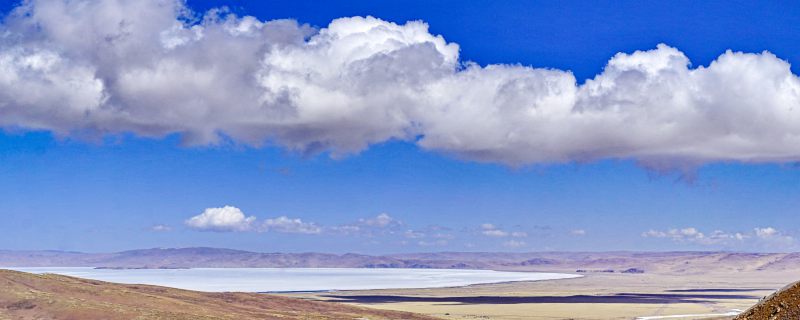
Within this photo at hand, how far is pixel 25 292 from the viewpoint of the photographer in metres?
108

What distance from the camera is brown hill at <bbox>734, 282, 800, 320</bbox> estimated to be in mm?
24031

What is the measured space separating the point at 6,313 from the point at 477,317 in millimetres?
74717

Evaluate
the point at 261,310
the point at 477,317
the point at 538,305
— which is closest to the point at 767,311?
the point at 261,310

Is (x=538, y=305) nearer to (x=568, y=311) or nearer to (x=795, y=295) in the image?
(x=568, y=311)

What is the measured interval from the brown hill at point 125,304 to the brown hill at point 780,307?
87381 millimetres

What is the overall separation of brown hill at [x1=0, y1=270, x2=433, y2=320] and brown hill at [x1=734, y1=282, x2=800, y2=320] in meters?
87.4

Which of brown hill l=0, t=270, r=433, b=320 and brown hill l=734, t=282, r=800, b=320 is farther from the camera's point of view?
brown hill l=0, t=270, r=433, b=320

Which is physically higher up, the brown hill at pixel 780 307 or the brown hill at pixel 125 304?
the brown hill at pixel 125 304

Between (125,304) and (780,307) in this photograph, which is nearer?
(780,307)

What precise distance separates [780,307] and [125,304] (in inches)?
3953

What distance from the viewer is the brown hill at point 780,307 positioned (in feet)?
78.8

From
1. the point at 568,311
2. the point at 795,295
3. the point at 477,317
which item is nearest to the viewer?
the point at 795,295

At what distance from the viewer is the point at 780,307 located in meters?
24.5

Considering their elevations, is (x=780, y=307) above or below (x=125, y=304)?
below
